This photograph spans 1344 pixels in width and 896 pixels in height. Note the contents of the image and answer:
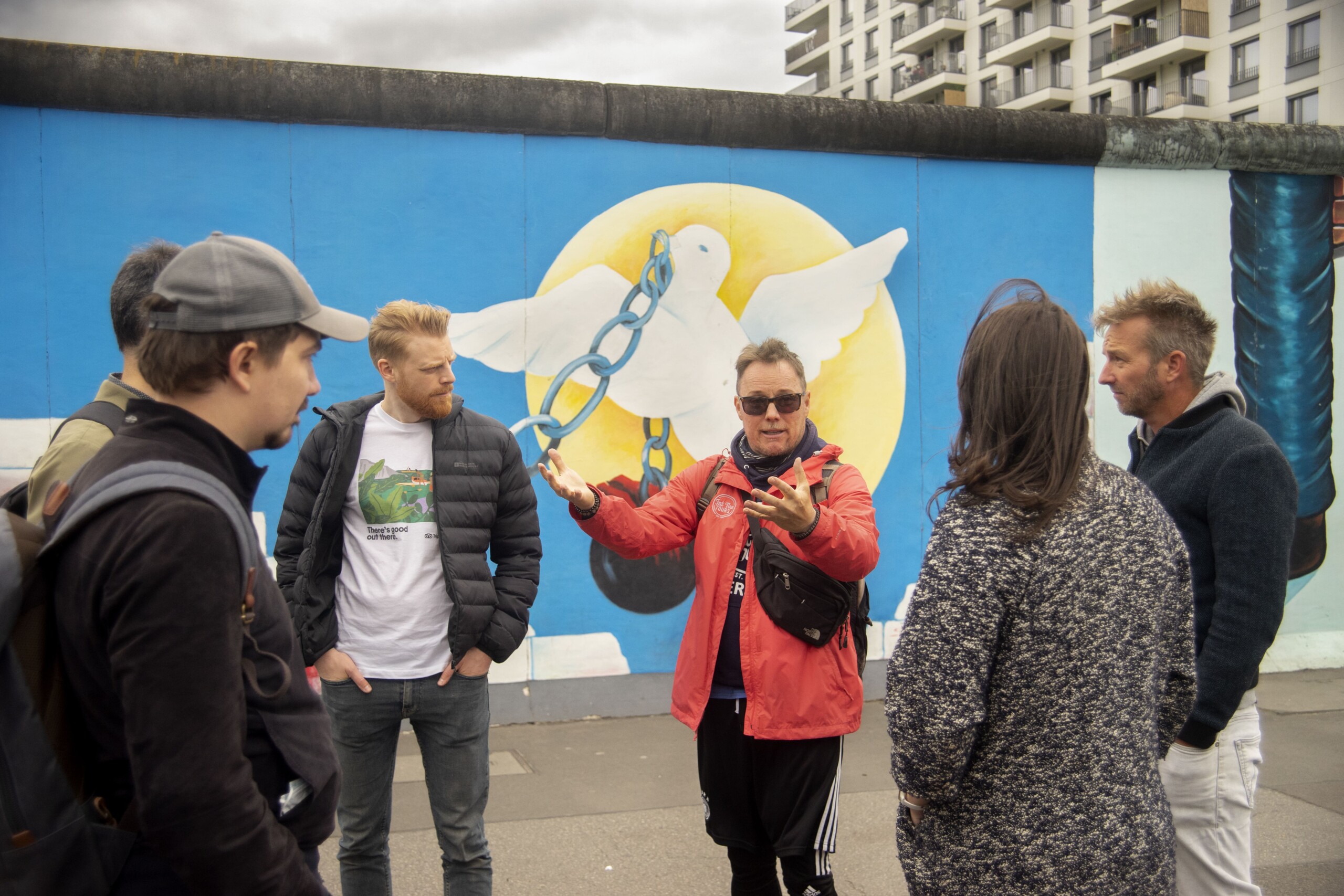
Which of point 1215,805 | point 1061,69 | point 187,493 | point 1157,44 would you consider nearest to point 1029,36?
point 1061,69

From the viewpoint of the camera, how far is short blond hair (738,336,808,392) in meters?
2.96

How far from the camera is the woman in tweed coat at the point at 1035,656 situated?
1.69m

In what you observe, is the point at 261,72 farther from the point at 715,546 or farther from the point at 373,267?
the point at 715,546

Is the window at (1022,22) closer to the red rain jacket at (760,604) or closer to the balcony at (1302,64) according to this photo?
the balcony at (1302,64)

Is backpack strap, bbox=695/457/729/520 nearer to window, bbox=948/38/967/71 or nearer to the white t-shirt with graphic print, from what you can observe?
the white t-shirt with graphic print

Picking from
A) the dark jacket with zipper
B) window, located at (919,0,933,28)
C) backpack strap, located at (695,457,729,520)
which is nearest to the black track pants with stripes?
backpack strap, located at (695,457,729,520)

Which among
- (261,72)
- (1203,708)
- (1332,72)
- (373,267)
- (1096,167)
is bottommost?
(1203,708)

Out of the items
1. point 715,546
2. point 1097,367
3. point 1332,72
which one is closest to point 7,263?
point 715,546

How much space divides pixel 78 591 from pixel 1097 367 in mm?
5966

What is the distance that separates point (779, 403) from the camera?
290cm

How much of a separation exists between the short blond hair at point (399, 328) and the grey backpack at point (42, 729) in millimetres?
1547

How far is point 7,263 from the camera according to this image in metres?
4.73

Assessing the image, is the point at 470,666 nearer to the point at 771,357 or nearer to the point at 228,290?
the point at 771,357

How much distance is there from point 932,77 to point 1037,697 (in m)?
66.4
